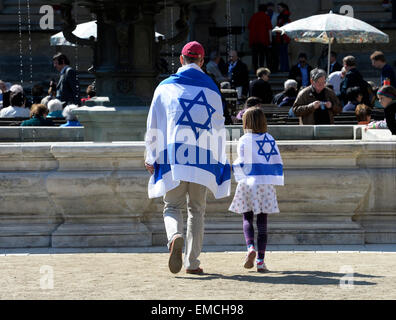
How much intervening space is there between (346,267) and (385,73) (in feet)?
28.0

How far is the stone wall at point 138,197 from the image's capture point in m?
9.27

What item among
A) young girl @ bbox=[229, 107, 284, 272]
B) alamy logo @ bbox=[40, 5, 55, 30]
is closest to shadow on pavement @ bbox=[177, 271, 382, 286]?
young girl @ bbox=[229, 107, 284, 272]

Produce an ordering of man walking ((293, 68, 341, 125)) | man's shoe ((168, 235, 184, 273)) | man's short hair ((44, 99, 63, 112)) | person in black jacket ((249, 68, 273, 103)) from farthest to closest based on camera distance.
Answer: person in black jacket ((249, 68, 273, 103)), man's short hair ((44, 99, 63, 112)), man walking ((293, 68, 341, 125)), man's shoe ((168, 235, 184, 273))

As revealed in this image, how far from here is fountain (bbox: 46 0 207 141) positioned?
12453 mm

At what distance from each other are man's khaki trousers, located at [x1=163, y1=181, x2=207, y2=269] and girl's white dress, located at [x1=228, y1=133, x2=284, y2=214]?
0.37m

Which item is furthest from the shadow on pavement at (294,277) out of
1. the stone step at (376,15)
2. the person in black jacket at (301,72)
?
the stone step at (376,15)

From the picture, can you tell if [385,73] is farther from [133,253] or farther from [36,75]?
[36,75]

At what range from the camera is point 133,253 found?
9094 millimetres

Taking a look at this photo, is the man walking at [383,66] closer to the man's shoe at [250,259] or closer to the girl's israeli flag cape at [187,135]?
the girl's israeli flag cape at [187,135]

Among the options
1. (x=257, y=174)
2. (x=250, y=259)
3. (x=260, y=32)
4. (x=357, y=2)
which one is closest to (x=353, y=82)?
(x=260, y=32)

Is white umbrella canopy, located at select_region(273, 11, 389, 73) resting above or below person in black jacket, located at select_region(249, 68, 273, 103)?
above

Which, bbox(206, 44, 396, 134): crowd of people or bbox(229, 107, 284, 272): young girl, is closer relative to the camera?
Answer: bbox(229, 107, 284, 272): young girl

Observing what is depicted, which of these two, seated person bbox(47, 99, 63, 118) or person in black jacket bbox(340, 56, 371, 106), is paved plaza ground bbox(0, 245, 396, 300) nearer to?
seated person bbox(47, 99, 63, 118)

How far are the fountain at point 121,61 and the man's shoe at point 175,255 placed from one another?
180 inches
